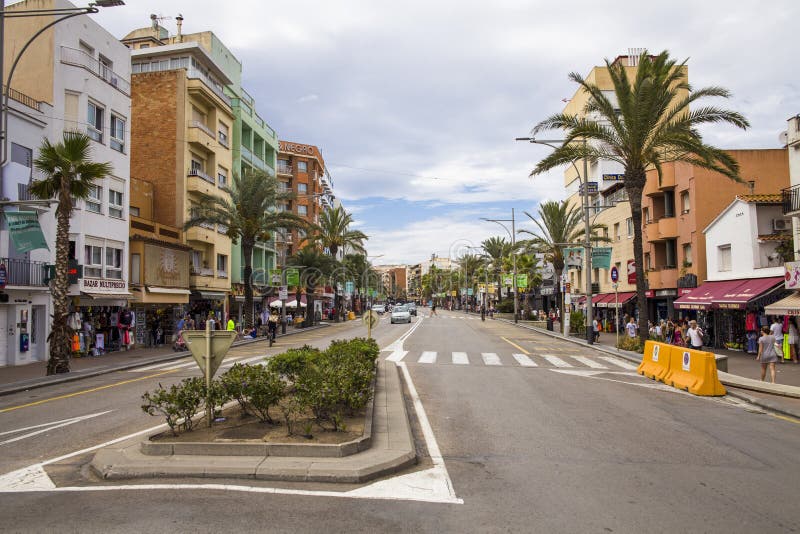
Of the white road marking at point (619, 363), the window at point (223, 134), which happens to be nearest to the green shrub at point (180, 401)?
the white road marking at point (619, 363)

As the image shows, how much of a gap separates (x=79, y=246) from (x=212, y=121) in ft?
63.8

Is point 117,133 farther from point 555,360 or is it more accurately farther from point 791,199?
point 791,199

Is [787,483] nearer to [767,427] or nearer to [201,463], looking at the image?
[767,427]

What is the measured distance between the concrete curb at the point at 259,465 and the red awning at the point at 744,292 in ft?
70.4

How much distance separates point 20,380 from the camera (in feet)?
57.7

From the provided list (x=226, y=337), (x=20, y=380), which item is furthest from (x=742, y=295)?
(x=20, y=380)

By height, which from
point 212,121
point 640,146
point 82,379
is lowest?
point 82,379

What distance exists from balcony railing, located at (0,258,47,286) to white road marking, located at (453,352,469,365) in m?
16.3

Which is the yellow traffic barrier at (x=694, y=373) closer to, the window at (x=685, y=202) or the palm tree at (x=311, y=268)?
the window at (x=685, y=202)

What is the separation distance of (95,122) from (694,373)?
88.8 feet

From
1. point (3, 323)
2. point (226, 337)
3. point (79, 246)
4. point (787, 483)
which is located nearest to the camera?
point (787, 483)

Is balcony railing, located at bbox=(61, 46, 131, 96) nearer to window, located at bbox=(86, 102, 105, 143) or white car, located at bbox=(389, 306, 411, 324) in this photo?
window, located at bbox=(86, 102, 105, 143)

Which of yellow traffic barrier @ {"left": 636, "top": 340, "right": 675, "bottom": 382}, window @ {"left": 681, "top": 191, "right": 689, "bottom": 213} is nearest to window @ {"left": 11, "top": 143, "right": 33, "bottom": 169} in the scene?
yellow traffic barrier @ {"left": 636, "top": 340, "right": 675, "bottom": 382}

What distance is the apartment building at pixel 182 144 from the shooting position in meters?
38.6
